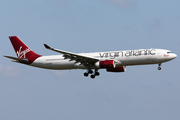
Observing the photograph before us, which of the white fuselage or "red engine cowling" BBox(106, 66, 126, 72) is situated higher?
the white fuselage

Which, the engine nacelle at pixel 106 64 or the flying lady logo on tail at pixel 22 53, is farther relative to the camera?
the flying lady logo on tail at pixel 22 53

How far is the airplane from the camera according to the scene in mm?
55719

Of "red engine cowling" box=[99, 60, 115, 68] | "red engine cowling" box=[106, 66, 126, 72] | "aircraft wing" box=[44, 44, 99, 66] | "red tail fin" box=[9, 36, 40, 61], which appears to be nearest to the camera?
"aircraft wing" box=[44, 44, 99, 66]

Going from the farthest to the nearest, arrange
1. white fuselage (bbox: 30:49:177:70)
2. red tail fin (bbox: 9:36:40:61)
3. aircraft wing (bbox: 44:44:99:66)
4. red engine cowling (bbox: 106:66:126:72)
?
red tail fin (bbox: 9:36:40:61) < red engine cowling (bbox: 106:66:126:72) < white fuselage (bbox: 30:49:177:70) < aircraft wing (bbox: 44:44:99:66)

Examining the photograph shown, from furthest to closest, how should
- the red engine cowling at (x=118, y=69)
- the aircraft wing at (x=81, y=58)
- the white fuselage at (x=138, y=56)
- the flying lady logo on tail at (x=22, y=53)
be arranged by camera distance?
the flying lady logo on tail at (x=22, y=53) < the red engine cowling at (x=118, y=69) < the white fuselage at (x=138, y=56) < the aircraft wing at (x=81, y=58)

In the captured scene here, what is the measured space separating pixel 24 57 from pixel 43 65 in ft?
14.4

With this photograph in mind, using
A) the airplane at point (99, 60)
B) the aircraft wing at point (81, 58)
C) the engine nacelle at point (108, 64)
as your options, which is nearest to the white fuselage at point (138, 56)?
the airplane at point (99, 60)

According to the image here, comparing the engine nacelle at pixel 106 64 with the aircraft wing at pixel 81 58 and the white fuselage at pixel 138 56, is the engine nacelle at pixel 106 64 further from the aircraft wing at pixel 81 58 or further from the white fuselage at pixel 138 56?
the white fuselage at pixel 138 56

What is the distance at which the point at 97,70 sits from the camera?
201ft

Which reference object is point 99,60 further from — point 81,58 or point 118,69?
point 118,69

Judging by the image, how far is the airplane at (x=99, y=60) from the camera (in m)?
55.7

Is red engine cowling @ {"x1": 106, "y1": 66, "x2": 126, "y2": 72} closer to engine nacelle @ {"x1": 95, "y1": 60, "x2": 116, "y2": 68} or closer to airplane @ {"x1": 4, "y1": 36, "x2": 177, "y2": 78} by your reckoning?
airplane @ {"x1": 4, "y1": 36, "x2": 177, "y2": 78}

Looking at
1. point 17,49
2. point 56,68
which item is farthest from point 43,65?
point 17,49

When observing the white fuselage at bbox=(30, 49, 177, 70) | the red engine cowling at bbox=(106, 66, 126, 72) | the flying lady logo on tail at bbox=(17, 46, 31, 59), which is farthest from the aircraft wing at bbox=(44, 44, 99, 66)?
the flying lady logo on tail at bbox=(17, 46, 31, 59)
